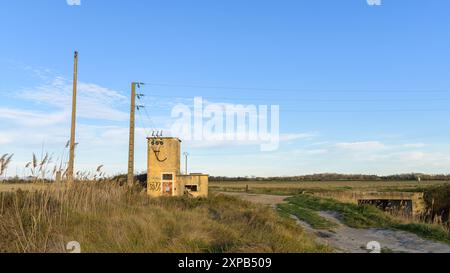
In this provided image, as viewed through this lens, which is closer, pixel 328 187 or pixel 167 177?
pixel 167 177

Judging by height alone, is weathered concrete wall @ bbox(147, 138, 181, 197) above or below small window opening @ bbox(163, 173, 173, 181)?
above

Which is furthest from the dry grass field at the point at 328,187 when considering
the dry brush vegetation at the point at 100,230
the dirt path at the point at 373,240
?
the dry brush vegetation at the point at 100,230

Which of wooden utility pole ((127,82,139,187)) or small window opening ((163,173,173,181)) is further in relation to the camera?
small window opening ((163,173,173,181))

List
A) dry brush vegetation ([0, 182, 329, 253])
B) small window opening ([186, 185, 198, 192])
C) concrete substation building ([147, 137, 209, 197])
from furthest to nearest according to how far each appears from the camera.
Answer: small window opening ([186, 185, 198, 192]) < concrete substation building ([147, 137, 209, 197]) < dry brush vegetation ([0, 182, 329, 253])

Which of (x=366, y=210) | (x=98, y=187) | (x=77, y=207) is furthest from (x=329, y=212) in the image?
(x=77, y=207)

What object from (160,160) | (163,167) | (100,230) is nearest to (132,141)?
(160,160)

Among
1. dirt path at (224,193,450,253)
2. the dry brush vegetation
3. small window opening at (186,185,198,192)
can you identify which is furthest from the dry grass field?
the dry brush vegetation

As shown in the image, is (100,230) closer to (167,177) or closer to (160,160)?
(167,177)

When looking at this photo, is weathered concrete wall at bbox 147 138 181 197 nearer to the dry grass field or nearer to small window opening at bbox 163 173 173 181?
small window opening at bbox 163 173 173 181

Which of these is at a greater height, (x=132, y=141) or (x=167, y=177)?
(x=132, y=141)

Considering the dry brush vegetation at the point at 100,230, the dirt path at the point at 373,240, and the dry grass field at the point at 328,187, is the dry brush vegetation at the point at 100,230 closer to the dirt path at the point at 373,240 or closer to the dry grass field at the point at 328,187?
the dirt path at the point at 373,240
